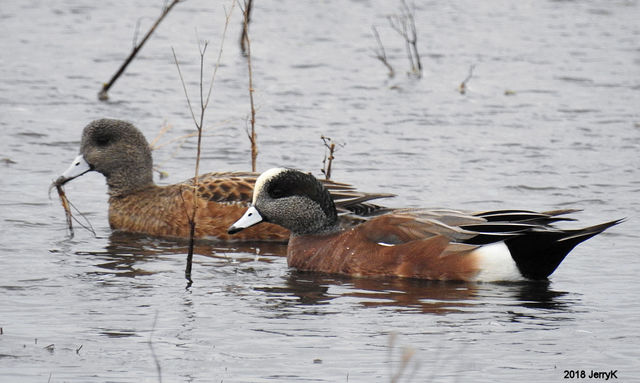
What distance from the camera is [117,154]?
10.2 metres

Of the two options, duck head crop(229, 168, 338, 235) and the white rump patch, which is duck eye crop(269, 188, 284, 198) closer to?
duck head crop(229, 168, 338, 235)

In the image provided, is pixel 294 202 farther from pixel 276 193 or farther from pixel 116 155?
pixel 116 155

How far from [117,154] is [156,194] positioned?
20.4 inches

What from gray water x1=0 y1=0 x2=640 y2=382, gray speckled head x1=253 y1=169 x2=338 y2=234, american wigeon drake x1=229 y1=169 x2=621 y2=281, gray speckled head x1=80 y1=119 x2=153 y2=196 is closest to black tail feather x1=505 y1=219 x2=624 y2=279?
american wigeon drake x1=229 y1=169 x2=621 y2=281

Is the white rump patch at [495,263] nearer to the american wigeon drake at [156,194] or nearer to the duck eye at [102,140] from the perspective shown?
the american wigeon drake at [156,194]

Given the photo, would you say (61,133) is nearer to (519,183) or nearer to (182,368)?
(519,183)

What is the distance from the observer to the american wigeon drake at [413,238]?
26.5 ft

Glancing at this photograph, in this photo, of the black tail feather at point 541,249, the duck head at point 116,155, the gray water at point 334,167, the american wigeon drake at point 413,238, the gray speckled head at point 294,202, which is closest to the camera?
the gray water at point 334,167

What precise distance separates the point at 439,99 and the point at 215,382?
891 cm

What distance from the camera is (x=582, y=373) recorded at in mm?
6062

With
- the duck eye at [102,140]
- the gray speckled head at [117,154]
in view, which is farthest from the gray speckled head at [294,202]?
the duck eye at [102,140]

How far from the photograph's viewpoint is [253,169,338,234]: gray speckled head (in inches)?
337

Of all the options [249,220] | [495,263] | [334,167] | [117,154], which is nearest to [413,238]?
Result: [495,263]

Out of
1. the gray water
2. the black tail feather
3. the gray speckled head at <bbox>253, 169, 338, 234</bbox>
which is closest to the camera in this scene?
the gray water
